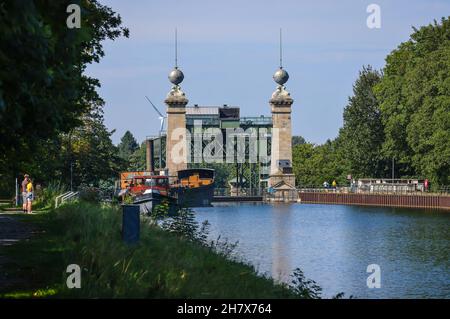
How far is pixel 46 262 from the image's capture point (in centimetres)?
2105

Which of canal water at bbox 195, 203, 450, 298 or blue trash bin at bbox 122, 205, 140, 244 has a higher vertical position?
blue trash bin at bbox 122, 205, 140, 244

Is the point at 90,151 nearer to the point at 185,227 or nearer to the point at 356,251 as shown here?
the point at 356,251

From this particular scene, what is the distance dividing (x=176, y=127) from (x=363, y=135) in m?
57.6

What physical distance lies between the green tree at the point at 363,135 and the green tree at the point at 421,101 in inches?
215

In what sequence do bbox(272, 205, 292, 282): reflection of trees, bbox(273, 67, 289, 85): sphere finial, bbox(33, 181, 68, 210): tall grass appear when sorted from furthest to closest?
1. bbox(273, 67, 289, 85): sphere finial
2. bbox(33, 181, 68, 210): tall grass
3. bbox(272, 205, 292, 282): reflection of trees

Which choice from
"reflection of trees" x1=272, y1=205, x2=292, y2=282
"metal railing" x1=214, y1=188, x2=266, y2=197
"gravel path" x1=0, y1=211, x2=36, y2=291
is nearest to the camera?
"gravel path" x1=0, y1=211, x2=36, y2=291

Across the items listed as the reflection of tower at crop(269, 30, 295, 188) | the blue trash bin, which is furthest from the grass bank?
the reflection of tower at crop(269, 30, 295, 188)

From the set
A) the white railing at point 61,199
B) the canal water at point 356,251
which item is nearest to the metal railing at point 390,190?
the canal water at point 356,251

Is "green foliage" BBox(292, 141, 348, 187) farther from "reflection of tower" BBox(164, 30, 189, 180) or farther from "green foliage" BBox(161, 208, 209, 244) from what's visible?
"green foliage" BBox(161, 208, 209, 244)

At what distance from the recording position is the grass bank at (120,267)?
17.2 m

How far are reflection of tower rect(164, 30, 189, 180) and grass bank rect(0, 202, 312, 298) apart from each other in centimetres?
13026

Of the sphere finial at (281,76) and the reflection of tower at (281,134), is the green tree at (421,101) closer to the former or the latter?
the reflection of tower at (281,134)

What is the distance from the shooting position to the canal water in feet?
113
